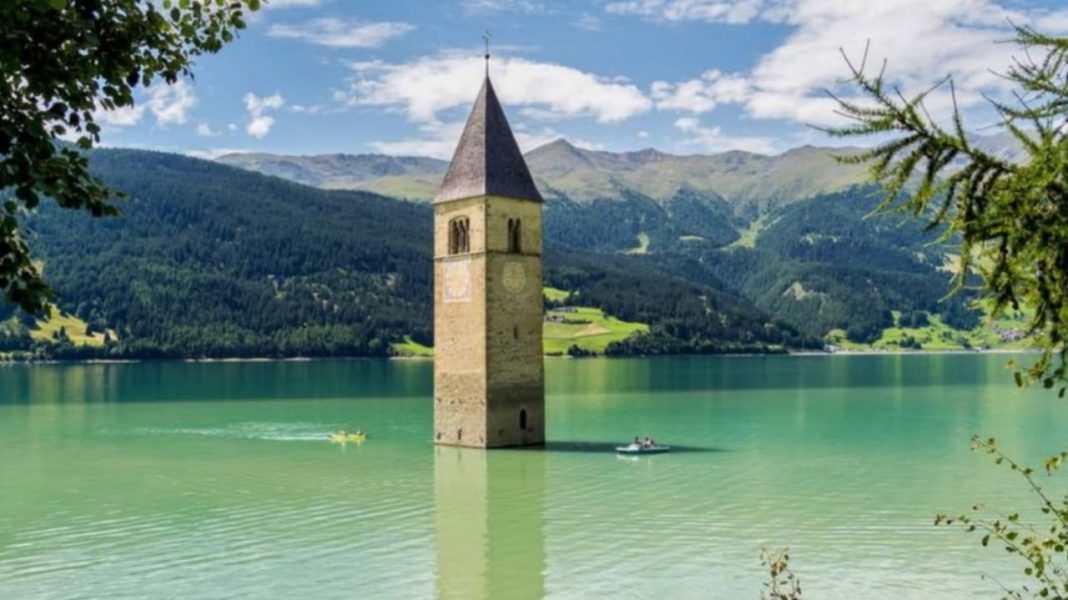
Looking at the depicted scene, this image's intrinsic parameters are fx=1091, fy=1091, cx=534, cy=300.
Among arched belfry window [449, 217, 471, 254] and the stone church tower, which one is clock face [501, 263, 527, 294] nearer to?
the stone church tower

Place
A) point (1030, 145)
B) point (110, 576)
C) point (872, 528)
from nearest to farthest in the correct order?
point (1030, 145)
point (110, 576)
point (872, 528)

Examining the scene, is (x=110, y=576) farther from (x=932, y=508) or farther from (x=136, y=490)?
(x=932, y=508)

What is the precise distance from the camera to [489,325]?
49219 millimetres

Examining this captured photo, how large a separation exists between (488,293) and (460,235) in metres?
3.85

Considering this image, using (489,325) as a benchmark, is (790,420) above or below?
below

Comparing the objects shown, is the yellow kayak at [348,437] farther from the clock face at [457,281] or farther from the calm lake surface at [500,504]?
the clock face at [457,281]

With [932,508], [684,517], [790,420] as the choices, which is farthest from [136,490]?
[790,420]

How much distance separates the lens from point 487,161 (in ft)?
165

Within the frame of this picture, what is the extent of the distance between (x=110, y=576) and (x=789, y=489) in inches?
944

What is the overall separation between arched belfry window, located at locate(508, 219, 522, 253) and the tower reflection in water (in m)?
9.49

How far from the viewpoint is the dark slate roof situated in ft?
165

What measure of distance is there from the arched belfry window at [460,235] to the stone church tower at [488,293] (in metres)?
0.05

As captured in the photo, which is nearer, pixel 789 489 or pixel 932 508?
pixel 932 508

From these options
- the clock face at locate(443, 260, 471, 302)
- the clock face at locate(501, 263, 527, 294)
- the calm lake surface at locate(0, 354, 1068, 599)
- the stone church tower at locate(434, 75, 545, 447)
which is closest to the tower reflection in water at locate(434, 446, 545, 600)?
the calm lake surface at locate(0, 354, 1068, 599)
